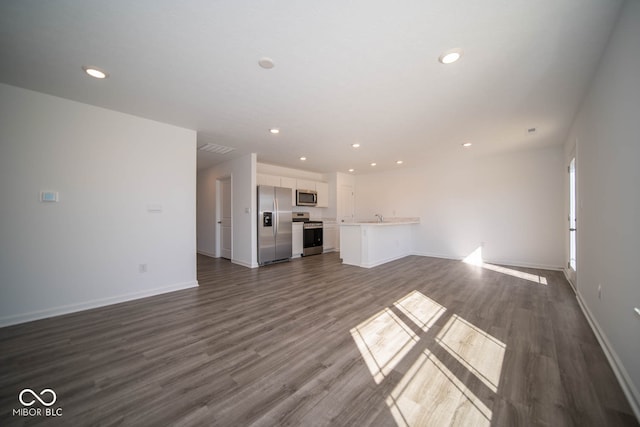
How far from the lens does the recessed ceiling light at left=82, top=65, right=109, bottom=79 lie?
217cm

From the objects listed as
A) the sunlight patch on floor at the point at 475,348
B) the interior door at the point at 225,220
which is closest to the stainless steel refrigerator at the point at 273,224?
the interior door at the point at 225,220

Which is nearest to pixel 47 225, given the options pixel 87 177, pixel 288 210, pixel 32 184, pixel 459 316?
pixel 32 184

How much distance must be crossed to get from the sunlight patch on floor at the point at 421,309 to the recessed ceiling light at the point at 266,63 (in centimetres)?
297

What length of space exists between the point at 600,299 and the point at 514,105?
2299mm

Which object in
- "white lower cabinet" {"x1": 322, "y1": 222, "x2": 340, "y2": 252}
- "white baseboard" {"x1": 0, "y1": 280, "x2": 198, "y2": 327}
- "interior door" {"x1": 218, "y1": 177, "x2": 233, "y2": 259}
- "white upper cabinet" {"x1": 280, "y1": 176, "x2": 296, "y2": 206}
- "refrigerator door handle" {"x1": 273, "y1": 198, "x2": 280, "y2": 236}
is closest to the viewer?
"white baseboard" {"x1": 0, "y1": 280, "x2": 198, "y2": 327}

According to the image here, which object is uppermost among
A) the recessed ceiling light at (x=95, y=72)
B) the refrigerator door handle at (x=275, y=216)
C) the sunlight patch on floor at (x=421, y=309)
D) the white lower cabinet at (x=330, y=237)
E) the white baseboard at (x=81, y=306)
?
the recessed ceiling light at (x=95, y=72)

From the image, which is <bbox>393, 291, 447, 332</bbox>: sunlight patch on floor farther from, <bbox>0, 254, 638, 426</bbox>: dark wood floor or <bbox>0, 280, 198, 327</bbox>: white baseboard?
<bbox>0, 280, 198, 327</bbox>: white baseboard

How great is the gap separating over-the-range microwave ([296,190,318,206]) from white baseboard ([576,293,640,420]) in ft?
18.6

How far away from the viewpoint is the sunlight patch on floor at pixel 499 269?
Answer: 407 cm

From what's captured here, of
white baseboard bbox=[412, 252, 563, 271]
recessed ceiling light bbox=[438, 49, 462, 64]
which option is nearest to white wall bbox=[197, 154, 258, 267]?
recessed ceiling light bbox=[438, 49, 462, 64]

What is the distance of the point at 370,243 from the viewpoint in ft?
16.7

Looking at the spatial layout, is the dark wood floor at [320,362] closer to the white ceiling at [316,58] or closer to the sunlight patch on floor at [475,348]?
the sunlight patch on floor at [475,348]

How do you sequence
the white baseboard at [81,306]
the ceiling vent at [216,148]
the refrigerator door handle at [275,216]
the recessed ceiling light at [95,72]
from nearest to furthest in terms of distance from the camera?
the recessed ceiling light at [95,72] → the white baseboard at [81,306] → the ceiling vent at [216,148] → the refrigerator door handle at [275,216]

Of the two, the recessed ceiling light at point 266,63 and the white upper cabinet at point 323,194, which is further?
the white upper cabinet at point 323,194
